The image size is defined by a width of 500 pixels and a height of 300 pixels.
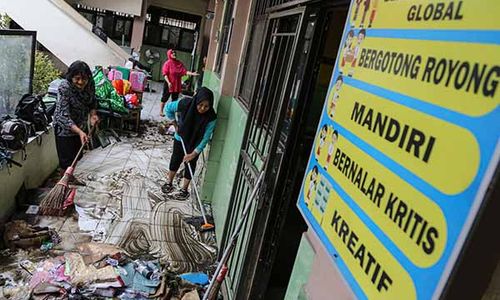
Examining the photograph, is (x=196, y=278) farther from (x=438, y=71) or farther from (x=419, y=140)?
(x=438, y=71)

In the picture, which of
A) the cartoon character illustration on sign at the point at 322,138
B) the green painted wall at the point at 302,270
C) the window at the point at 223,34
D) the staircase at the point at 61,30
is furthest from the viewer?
the staircase at the point at 61,30

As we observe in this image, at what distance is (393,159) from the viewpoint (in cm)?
105

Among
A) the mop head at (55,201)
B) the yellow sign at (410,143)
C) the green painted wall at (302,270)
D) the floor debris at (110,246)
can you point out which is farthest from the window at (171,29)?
the yellow sign at (410,143)

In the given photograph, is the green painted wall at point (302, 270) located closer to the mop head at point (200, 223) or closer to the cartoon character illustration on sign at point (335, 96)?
the cartoon character illustration on sign at point (335, 96)

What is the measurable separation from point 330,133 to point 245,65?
119 inches

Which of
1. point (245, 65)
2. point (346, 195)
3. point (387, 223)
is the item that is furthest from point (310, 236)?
point (245, 65)

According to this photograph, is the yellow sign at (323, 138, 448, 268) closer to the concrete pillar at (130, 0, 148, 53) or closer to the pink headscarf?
the pink headscarf

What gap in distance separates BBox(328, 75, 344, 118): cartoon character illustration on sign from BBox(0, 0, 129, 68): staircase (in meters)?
9.37

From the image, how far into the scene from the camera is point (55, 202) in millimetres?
4164

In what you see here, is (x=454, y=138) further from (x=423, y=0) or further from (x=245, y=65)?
(x=245, y=65)

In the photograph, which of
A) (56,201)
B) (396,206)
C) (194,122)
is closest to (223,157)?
(194,122)

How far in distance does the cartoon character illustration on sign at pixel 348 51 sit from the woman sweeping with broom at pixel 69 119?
3.56m

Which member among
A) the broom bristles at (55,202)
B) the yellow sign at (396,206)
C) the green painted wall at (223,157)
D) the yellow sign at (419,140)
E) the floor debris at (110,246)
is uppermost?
the yellow sign at (419,140)

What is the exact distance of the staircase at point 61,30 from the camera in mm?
8727
